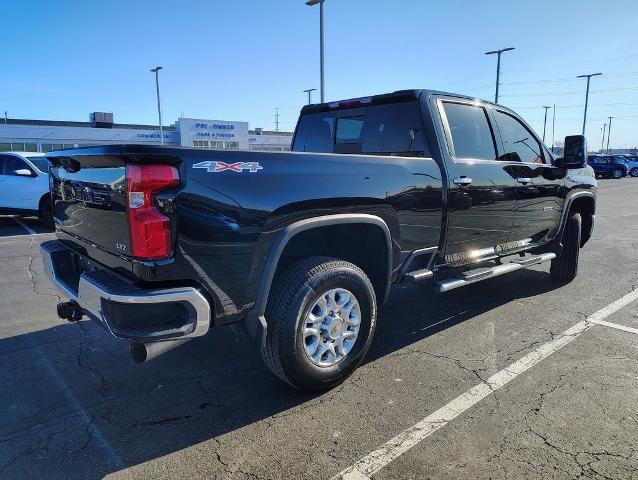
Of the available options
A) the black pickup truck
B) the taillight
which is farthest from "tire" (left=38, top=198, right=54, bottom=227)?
the taillight

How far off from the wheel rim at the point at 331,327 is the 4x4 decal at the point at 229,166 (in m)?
0.94

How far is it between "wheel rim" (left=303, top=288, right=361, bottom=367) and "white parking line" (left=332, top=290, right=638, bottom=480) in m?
0.70

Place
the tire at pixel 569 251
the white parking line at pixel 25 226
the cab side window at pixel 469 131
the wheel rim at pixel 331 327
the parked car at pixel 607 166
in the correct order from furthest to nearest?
1. the parked car at pixel 607 166
2. the white parking line at pixel 25 226
3. the tire at pixel 569 251
4. the cab side window at pixel 469 131
5. the wheel rim at pixel 331 327

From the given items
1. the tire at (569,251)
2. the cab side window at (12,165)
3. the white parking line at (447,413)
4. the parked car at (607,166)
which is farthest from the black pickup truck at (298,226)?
the parked car at (607,166)

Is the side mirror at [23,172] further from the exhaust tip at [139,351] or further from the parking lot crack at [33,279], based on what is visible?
the exhaust tip at [139,351]

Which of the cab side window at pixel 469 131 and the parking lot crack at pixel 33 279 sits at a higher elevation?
the cab side window at pixel 469 131

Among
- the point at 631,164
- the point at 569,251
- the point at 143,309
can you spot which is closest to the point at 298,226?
the point at 143,309

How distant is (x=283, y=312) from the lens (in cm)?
291

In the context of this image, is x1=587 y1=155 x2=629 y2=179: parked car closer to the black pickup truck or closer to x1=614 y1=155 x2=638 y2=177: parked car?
x1=614 y1=155 x2=638 y2=177: parked car

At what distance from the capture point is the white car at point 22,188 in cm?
1063

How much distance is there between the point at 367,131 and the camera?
176 inches

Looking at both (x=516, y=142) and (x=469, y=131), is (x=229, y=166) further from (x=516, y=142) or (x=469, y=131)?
(x=516, y=142)

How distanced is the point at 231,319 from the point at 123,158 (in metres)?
1.06

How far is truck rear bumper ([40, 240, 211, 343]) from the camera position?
8.02 feet
